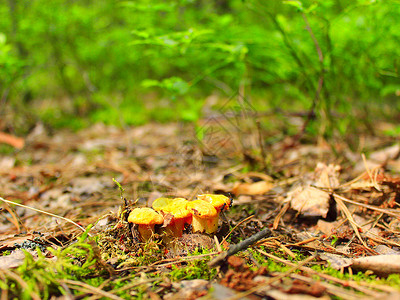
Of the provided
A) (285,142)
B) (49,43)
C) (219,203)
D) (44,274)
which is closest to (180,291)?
(219,203)

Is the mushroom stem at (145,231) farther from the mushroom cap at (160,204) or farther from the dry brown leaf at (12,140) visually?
the dry brown leaf at (12,140)

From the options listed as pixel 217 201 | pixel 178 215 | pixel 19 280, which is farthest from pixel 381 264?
pixel 19 280

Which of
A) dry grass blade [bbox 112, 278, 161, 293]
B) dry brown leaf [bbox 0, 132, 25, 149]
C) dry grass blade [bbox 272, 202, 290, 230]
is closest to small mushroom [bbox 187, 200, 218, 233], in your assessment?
dry grass blade [bbox 112, 278, 161, 293]

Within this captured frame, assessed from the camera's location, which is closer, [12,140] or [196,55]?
[12,140]

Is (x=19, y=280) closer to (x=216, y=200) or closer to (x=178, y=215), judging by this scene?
(x=178, y=215)

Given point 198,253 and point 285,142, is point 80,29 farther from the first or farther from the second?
point 198,253

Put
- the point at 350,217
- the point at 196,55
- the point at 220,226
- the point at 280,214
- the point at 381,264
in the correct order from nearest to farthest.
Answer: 1. the point at 381,264
2. the point at 220,226
3. the point at 350,217
4. the point at 280,214
5. the point at 196,55
